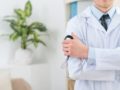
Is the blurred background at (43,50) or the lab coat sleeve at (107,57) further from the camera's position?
the blurred background at (43,50)

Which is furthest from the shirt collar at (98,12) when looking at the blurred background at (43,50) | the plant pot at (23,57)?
the plant pot at (23,57)

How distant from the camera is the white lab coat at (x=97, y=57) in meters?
1.30

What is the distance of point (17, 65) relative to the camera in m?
3.05

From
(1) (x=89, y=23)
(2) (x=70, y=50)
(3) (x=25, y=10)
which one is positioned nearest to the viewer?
(2) (x=70, y=50)

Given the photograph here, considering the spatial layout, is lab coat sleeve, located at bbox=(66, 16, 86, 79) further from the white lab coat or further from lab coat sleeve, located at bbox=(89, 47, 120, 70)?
lab coat sleeve, located at bbox=(89, 47, 120, 70)

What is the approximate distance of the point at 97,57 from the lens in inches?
50.8

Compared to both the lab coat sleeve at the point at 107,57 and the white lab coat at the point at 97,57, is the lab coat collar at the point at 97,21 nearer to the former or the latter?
the white lab coat at the point at 97,57

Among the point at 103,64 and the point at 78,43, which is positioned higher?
the point at 78,43

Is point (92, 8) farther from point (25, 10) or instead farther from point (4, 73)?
point (25, 10)

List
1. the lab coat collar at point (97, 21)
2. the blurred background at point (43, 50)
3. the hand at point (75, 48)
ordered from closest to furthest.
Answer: the hand at point (75, 48) → the lab coat collar at point (97, 21) → the blurred background at point (43, 50)

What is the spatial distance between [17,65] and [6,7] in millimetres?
741

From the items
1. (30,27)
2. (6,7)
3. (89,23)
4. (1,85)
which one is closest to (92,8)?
(89,23)

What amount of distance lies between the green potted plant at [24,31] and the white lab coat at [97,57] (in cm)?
165

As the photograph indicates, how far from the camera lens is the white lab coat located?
1296 mm
